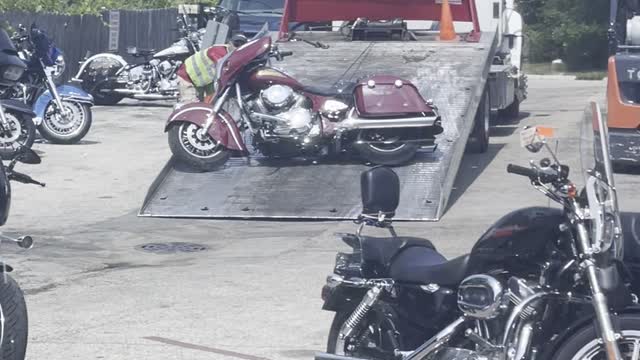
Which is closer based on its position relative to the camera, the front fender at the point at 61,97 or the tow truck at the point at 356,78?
the tow truck at the point at 356,78

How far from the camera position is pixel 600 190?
5.51 metres

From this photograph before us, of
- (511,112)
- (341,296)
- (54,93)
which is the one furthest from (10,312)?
(511,112)

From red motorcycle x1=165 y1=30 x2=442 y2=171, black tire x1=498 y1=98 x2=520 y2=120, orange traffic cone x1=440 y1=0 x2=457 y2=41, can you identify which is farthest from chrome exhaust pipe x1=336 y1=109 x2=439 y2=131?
black tire x1=498 y1=98 x2=520 y2=120

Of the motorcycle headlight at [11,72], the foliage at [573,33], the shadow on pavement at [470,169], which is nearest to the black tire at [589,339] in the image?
the motorcycle headlight at [11,72]

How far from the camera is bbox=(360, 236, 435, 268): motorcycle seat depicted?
250 inches

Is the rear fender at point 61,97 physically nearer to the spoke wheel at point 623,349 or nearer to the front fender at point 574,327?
the front fender at point 574,327

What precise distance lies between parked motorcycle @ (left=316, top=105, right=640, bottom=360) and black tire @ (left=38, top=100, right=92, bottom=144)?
1200 centimetres

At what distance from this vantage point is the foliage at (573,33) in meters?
37.4

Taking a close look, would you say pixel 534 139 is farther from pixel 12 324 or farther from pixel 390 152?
pixel 390 152

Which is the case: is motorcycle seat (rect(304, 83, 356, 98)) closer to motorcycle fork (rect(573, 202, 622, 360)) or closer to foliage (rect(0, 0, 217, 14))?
motorcycle fork (rect(573, 202, 622, 360))

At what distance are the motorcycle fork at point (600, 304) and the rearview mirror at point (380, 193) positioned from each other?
1.27m

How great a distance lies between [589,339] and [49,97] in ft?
44.3

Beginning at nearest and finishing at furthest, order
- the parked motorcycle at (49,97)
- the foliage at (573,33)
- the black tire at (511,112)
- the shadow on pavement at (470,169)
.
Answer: the shadow on pavement at (470,169) → the parked motorcycle at (49,97) → the black tire at (511,112) → the foliage at (573,33)

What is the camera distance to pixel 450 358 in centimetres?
591
